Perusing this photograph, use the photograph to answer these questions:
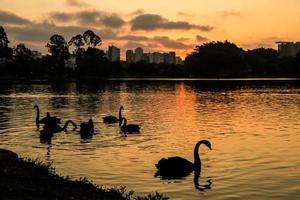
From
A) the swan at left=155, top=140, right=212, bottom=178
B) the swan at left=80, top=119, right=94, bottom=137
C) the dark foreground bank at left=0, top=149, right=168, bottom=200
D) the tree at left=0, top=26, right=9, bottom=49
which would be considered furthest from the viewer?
the tree at left=0, top=26, right=9, bottom=49

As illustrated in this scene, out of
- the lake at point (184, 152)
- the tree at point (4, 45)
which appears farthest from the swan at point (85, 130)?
the tree at point (4, 45)

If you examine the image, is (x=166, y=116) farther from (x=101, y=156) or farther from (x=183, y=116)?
(x=101, y=156)

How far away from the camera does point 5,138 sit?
28.3 meters

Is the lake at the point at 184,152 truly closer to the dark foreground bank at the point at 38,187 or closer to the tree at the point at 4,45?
the dark foreground bank at the point at 38,187

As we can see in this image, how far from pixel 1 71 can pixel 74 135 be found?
14575cm

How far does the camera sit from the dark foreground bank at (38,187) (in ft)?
37.9

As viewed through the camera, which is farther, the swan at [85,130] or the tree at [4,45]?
the tree at [4,45]

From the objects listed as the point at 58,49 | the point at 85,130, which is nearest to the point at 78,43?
the point at 58,49

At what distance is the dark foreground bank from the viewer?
37.9 ft

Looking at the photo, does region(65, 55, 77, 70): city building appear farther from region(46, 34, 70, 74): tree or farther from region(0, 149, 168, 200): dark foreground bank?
region(0, 149, 168, 200): dark foreground bank

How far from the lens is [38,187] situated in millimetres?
12680

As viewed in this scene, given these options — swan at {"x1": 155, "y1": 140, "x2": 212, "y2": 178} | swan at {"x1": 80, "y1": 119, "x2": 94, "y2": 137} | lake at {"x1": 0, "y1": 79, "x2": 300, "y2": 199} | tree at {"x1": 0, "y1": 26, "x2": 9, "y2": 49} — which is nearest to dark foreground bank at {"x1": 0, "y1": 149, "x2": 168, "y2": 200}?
lake at {"x1": 0, "y1": 79, "x2": 300, "y2": 199}

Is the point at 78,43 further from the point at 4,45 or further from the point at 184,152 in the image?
the point at 184,152

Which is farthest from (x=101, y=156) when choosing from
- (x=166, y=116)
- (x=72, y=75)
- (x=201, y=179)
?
(x=72, y=75)
